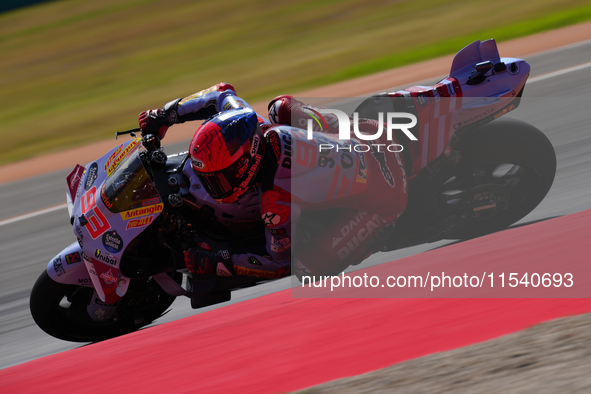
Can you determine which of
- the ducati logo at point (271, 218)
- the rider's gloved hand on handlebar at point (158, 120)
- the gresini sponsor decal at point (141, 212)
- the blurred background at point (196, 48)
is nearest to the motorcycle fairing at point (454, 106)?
the ducati logo at point (271, 218)

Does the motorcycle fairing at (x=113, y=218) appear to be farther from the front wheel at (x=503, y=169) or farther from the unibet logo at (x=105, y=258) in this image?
the front wheel at (x=503, y=169)

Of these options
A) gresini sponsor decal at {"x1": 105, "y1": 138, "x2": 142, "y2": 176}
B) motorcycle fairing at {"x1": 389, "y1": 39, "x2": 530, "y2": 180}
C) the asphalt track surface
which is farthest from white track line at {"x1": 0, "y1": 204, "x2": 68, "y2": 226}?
motorcycle fairing at {"x1": 389, "y1": 39, "x2": 530, "y2": 180}

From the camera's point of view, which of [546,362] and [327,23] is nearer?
[546,362]

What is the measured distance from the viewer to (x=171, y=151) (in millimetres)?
7887

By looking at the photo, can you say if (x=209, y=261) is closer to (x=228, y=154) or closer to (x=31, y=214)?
(x=228, y=154)

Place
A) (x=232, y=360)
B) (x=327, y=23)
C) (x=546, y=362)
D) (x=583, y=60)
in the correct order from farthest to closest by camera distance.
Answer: (x=327, y=23), (x=583, y=60), (x=232, y=360), (x=546, y=362)

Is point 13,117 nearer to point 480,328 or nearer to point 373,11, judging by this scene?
point 373,11

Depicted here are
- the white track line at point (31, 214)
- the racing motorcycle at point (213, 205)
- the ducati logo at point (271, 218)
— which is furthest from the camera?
the white track line at point (31, 214)

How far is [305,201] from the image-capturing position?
12.1 feet

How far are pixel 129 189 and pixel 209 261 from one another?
64 cm

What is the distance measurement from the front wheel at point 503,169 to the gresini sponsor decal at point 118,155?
2.04 metres

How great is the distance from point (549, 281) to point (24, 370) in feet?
10.2

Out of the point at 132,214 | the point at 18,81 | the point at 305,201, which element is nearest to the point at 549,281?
the point at 305,201

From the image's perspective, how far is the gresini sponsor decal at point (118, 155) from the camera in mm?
3763
